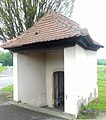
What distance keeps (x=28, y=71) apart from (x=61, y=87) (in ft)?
8.30

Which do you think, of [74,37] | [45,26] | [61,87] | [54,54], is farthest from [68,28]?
[61,87]

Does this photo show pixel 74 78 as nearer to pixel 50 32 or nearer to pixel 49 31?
pixel 50 32

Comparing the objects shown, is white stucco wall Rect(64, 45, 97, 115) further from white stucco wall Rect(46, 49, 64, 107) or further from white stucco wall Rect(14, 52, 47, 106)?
white stucco wall Rect(14, 52, 47, 106)

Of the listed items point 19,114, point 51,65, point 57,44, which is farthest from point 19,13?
point 19,114

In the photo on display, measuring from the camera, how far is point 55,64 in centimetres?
1480

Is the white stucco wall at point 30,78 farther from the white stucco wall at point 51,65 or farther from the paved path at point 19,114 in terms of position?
the paved path at point 19,114

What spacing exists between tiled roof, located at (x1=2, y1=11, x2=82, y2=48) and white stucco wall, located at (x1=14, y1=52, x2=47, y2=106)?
134 cm

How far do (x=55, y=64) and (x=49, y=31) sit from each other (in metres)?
3.30

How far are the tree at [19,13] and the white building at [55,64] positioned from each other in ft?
14.8

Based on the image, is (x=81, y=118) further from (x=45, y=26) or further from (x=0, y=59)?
(x=0, y=59)

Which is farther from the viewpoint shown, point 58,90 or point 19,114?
point 58,90

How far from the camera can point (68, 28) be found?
1115 cm

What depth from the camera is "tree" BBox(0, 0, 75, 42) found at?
59.8ft

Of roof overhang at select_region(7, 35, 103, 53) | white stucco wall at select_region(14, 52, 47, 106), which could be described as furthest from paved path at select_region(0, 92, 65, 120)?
roof overhang at select_region(7, 35, 103, 53)
